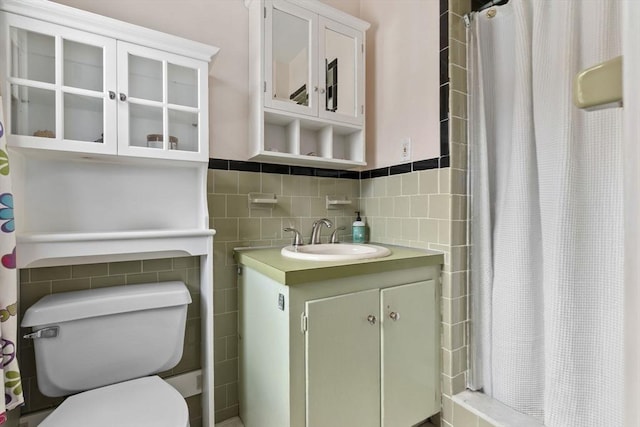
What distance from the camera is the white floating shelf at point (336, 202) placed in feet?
5.83

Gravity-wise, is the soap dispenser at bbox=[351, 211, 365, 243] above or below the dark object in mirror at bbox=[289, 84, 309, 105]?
below

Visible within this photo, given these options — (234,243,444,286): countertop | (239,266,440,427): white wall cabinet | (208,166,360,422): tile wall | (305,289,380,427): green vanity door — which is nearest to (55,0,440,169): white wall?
(208,166,360,422): tile wall

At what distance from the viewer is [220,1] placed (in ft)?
4.85

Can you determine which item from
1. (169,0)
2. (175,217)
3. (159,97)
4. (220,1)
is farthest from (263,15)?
(175,217)

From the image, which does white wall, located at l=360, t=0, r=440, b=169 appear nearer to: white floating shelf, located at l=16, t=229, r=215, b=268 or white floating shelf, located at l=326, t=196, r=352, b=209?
white floating shelf, located at l=326, t=196, r=352, b=209

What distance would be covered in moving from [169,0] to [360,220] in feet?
4.83

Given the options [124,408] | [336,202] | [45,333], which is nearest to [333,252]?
[336,202]

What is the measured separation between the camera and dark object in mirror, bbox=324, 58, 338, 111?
5.24 feet

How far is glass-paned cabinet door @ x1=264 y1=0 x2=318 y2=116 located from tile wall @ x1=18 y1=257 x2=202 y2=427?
0.89m

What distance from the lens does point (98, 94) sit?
109 cm

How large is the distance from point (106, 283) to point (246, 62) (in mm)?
1217

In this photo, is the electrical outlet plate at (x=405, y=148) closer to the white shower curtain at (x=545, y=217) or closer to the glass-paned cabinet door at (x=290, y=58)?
the white shower curtain at (x=545, y=217)

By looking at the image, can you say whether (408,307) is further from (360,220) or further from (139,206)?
(139,206)

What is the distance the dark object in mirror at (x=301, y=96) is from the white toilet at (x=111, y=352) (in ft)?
3.40
